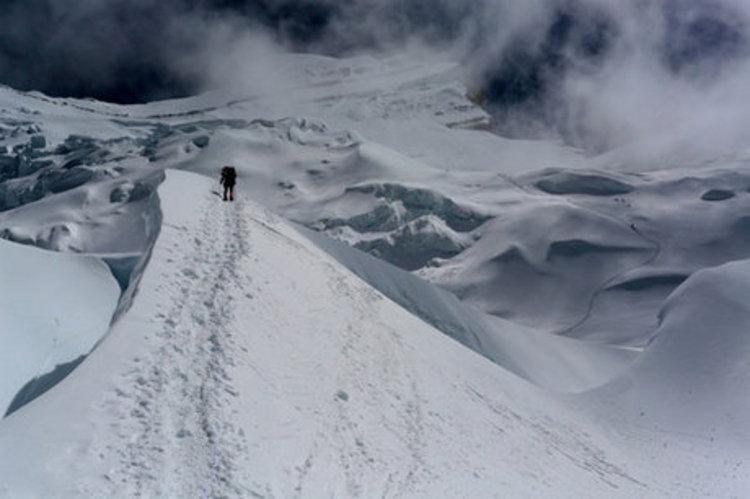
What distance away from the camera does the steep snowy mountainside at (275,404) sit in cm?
823

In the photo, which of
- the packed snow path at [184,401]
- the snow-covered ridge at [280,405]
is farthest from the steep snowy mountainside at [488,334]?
the packed snow path at [184,401]

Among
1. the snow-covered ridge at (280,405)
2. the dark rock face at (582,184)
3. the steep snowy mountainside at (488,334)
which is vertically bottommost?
the dark rock face at (582,184)

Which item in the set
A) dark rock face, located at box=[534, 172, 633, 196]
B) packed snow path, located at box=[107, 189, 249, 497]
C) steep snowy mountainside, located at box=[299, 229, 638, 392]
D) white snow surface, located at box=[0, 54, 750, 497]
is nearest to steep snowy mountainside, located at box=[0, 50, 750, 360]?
dark rock face, located at box=[534, 172, 633, 196]

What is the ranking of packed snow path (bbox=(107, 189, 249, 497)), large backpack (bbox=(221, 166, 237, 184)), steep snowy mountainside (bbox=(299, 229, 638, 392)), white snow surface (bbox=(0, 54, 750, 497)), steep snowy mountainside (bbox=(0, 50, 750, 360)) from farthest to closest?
steep snowy mountainside (bbox=(0, 50, 750, 360)), large backpack (bbox=(221, 166, 237, 184)), steep snowy mountainside (bbox=(299, 229, 638, 392)), white snow surface (bbox=(0, 54, 750, 497)), packed snow path (bbox=(107, 189, 249, 497))

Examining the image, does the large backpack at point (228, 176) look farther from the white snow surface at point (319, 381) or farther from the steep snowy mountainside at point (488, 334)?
the steep snowy mountainside at point (488, 334)

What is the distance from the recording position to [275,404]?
35.3 ft

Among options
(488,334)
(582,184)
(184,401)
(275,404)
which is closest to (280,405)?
(275,404)

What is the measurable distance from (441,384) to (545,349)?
46.1 feet

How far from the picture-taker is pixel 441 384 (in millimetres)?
15797

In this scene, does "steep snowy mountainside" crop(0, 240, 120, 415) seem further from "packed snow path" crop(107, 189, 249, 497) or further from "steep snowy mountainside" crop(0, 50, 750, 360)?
"steep snowy mountainside" crop(0, 50, 750, 360)

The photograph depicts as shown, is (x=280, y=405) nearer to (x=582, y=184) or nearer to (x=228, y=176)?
(x=228, y=176)

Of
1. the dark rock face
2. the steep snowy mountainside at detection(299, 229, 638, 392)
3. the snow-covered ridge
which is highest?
the snow-covered ridge

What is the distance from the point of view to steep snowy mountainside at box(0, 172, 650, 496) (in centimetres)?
823

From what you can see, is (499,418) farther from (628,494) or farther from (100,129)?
(100,129)
